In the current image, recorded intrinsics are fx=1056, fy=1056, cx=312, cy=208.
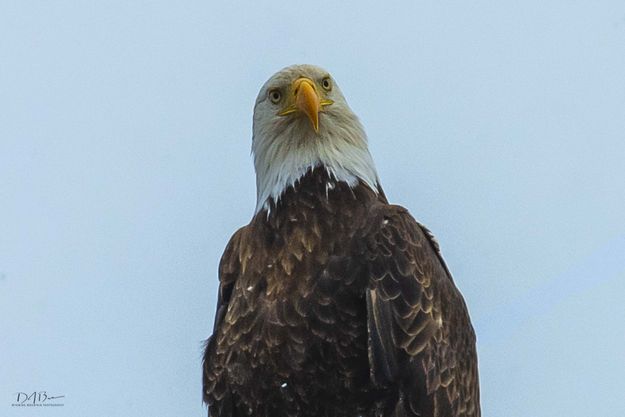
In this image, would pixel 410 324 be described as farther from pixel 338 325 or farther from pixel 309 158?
pixel 309 158

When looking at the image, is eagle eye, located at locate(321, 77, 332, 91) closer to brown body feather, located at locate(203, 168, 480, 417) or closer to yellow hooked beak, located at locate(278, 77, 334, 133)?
yellow hooked beak, located at locate(278, 77, 334, 133)

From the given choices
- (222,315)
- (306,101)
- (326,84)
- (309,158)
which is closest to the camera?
(306,101)

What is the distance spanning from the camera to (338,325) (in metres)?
6.13

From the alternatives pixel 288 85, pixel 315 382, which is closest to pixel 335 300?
pixel 315 382

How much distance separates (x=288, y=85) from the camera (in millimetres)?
6906

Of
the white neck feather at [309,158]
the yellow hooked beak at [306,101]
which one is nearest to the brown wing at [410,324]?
the white neck feather at [309,158]

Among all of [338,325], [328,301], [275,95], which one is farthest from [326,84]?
[338,325]

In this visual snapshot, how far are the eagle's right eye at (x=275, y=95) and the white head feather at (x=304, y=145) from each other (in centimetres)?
2

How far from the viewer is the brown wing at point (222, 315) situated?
645 cm

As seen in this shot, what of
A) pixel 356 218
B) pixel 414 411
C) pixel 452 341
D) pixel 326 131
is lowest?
pixel 414 411

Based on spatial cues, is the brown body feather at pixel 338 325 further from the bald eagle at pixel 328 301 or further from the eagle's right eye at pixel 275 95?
the eagle's right eye at pixel 275 95

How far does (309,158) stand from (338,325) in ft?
4.11

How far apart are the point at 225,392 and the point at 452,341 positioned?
4.74 ft

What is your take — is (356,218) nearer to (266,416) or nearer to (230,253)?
(230,253)
